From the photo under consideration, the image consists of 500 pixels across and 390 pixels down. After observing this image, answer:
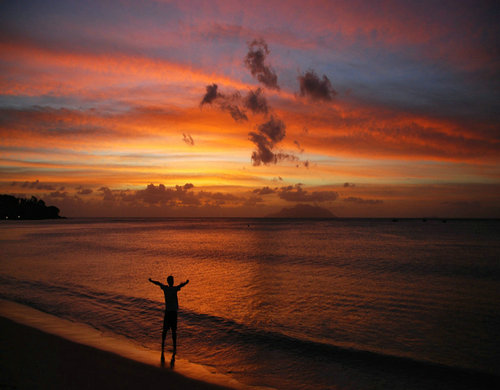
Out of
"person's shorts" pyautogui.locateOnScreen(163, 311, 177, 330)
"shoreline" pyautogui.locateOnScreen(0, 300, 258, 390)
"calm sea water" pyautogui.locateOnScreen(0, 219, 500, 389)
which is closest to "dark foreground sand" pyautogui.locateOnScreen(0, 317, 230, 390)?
"shoreline" pyautogui.locateOnScreen(0, 300, 258, 390)

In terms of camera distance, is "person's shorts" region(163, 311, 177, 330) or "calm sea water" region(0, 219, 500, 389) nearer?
"calm sea water" region(0, 219, 500, 389)

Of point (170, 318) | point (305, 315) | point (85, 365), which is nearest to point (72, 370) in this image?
point (85, 365)

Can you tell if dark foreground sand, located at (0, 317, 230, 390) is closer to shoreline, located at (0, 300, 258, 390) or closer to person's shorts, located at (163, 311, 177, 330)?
shoreline, located at (0, 300, 258, 390)

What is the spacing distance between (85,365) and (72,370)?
54 centimetres

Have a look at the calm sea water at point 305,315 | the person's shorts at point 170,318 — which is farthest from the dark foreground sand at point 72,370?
the calm sea water at point 305,315

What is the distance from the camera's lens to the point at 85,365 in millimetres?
11359

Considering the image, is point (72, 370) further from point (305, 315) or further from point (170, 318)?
point (305, 315)

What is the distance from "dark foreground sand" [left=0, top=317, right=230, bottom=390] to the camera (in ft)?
32.4

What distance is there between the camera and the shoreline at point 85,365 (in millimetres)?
10062

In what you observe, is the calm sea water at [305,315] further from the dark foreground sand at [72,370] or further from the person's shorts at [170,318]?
the dark foreground sand at [72,370]

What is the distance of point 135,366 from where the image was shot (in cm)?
1159

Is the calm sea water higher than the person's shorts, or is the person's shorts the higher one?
the person's shorts

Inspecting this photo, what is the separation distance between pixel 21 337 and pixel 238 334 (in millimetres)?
9052

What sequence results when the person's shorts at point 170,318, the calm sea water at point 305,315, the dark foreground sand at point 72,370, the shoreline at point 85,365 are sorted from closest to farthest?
1. the dark foreground sand at point 72,370
2. the shoreline at point 85,365
3. the calm sea water at point 305,315
4. the person's shorts at point 170,318
